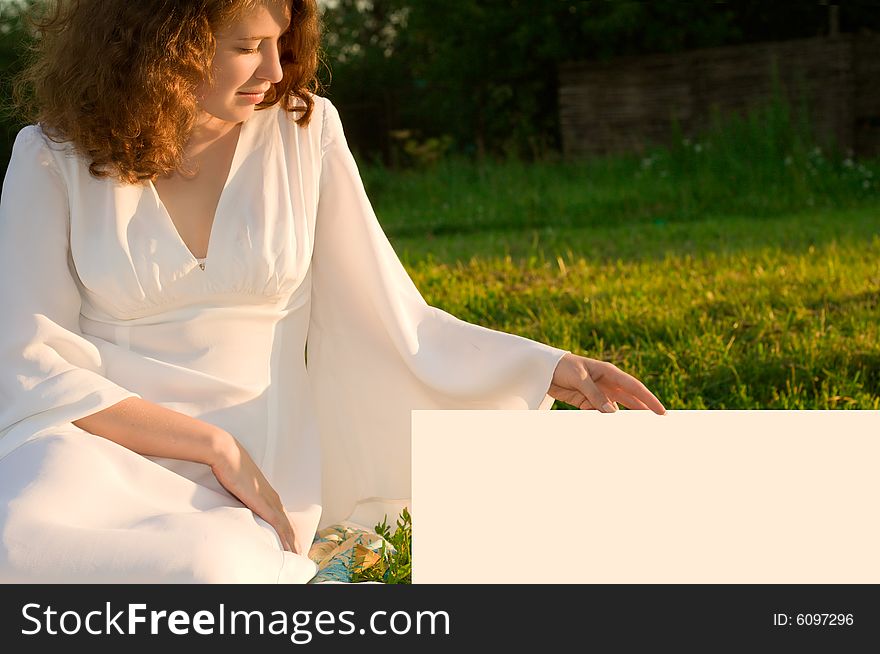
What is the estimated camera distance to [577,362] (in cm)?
247

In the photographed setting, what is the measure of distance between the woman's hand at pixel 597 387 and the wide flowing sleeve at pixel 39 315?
92 cm

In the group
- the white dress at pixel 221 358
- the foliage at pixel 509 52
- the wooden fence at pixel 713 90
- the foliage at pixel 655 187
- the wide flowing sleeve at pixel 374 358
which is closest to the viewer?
the white dress at pixel 221 358

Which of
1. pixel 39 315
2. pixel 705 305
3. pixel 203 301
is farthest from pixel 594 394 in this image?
pixel 705 305

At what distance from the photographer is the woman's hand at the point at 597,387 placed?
2.34m

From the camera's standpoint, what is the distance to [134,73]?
2.53m

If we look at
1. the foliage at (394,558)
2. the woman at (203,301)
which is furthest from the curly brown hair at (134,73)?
the foliage at (394,558)

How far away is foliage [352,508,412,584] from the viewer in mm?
2631

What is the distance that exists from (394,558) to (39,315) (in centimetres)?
99

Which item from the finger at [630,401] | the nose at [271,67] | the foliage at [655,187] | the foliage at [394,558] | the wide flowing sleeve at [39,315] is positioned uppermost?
the nose at [271,67]

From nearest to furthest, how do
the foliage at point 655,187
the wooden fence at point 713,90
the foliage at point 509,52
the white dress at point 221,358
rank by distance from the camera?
1. the white dress at point 221,358
2. the foliage at point 655,187
3. the wooden fence at point 713,90
4. the foliage at point 509,52

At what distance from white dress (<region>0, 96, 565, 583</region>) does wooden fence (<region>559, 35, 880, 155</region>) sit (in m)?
8.92

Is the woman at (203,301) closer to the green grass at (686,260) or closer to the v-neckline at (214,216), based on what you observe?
the v-neckline at (214,216)

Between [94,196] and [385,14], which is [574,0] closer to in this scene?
[385,14]

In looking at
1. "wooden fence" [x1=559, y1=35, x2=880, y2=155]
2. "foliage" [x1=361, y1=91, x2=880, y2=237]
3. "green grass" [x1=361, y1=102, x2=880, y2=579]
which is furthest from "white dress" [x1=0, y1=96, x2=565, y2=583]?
"wooden fence" [x1=559, y1=35, x2=880, y2=155]
